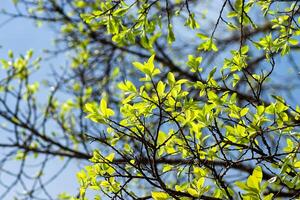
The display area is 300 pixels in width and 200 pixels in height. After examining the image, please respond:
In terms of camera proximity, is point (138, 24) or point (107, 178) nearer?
point (107, 178)

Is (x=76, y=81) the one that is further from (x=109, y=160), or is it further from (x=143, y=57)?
(x=109, y=160)

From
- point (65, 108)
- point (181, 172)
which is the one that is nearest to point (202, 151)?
point (181, 172)

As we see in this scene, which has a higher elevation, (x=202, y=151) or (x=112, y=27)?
(x=112, y=27)

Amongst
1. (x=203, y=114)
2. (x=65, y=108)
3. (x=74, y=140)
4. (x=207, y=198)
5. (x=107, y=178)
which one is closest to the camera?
(x=207, y=198)


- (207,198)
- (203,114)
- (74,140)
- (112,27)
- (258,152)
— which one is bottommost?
(207,198)

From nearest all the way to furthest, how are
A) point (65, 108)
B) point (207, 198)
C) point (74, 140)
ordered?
point (207, 198) → point (74, 140) → point (65, 108)

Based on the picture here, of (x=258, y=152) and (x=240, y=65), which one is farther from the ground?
(x=240, y=65)

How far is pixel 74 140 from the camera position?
19.9 ft

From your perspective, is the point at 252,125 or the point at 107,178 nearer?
the point at 252,125

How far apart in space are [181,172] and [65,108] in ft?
15.3

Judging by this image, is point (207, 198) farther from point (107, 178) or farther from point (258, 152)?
point (107, 178)

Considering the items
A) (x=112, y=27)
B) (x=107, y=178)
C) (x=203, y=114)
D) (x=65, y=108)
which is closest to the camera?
(x=203, y=114)

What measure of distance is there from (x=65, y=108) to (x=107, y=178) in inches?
180

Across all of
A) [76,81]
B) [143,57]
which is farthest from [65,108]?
[143,57]
